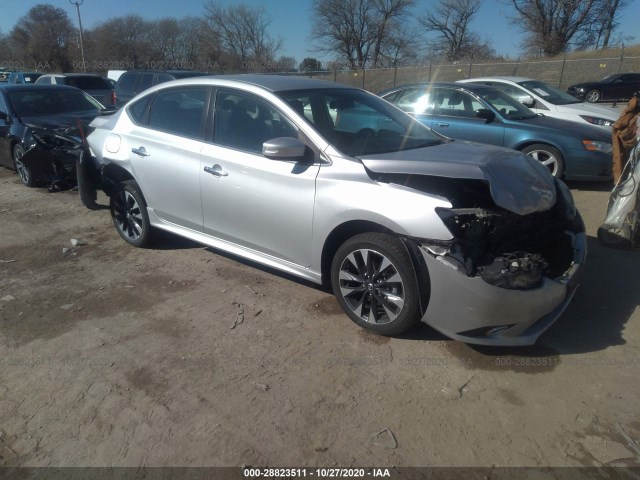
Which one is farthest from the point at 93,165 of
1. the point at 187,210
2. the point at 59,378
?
the point at 59,378

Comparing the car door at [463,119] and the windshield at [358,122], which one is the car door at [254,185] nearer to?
the windshield at [358,122]

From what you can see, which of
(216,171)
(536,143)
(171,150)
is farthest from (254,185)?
(536,143)

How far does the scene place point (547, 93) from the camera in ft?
31.0

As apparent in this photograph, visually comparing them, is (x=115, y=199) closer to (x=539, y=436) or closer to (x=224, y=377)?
(x=224, y=377)

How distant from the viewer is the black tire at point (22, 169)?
295 inches

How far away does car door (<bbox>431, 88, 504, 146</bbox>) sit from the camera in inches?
287

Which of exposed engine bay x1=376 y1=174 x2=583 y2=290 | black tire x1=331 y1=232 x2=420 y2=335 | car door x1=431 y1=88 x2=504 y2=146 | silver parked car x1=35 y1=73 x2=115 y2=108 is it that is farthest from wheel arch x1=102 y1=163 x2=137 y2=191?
silver parked car x1=35 y1=73 x2=115 y2=108

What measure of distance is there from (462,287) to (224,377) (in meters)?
1.57

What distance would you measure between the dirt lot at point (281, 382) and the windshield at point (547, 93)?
237 inches

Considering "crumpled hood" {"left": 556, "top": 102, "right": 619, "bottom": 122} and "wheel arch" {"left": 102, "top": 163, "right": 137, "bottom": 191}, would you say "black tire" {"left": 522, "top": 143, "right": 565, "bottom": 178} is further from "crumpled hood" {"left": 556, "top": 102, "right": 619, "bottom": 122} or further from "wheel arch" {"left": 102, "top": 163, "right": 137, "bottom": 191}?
"wheel arch" {"left": 102, "top": 163, "right": 137, "bottom": 191}

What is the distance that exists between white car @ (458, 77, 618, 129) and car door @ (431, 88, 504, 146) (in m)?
1.25

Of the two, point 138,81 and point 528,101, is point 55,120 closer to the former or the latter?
point 138,81

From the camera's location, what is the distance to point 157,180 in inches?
172

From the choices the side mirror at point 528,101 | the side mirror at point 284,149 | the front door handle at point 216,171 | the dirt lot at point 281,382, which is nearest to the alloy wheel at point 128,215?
the dirt lot at point 281,382
